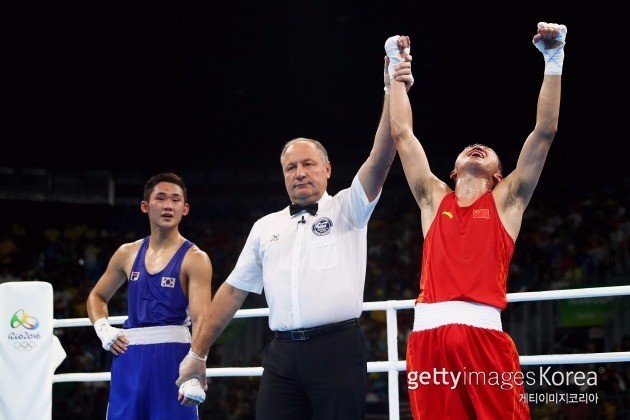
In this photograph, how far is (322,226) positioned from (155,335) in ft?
3.99

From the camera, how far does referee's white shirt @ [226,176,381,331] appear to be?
3311mm

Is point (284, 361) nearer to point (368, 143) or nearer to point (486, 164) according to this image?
point (486, 164)

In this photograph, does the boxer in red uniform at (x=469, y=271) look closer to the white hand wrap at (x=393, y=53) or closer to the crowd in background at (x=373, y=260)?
the white hand wrap at (x=393, y=53)

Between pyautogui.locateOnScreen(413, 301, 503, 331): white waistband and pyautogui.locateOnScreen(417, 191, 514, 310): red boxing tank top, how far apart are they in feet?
0.07

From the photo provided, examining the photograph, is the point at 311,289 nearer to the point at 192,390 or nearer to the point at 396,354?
the point at 192,390

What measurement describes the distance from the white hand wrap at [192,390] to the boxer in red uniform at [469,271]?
0.99 metres

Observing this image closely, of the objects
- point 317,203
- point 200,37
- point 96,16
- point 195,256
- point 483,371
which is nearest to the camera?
point 483,371

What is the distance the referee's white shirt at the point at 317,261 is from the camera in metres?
3.31

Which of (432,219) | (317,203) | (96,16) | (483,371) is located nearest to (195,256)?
(317,203)

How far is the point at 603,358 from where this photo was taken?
12.9 feet

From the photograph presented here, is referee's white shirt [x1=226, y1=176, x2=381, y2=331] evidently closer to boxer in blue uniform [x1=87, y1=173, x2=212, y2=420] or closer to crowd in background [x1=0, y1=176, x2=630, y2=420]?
boxer in blue uniform [x1=87, y1=173, x2=212, y2=420]

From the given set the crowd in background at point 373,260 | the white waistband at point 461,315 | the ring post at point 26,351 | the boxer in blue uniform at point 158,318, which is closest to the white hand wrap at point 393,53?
the white waistband at point 461,315

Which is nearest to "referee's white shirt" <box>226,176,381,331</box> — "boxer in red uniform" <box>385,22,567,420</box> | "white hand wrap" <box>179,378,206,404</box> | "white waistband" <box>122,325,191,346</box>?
"boxer in red uniform" <box>385,22,567,420</box>

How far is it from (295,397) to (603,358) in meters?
1.62
